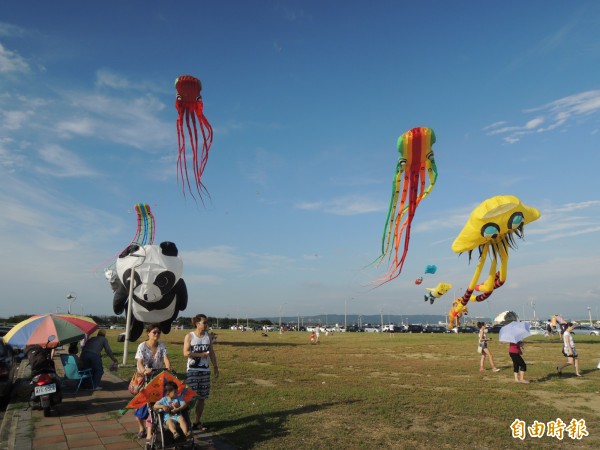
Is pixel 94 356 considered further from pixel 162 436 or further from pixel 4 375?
pixel 162 436

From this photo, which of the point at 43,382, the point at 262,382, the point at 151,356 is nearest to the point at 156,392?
the point at 151,356

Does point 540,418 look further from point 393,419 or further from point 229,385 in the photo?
point 229,385

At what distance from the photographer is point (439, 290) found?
144 feet

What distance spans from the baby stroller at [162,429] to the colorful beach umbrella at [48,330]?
4.65 metres

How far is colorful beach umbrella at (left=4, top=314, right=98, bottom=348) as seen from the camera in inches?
356

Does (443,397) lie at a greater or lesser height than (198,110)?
lesser

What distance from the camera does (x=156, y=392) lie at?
225 inches

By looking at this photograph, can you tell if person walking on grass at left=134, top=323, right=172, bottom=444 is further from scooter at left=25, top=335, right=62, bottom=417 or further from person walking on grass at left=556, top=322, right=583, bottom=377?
person walking on grass at left=556, top=322, right=583, bottom=377

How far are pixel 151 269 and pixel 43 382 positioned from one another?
1117 centimetres

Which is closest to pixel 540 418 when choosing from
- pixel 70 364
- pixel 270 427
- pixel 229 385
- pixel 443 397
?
pixel 443 397

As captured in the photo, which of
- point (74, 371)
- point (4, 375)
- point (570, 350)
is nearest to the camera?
point (4, 375)

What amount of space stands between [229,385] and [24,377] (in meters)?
6.57

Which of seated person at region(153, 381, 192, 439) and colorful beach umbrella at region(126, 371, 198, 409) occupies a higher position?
colorful beach umbrella at region(126, 371, 198, 409)

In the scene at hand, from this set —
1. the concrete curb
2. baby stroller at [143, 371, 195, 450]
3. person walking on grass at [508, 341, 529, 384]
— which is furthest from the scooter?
person walking on grass at [508, 341, 529, 384]
